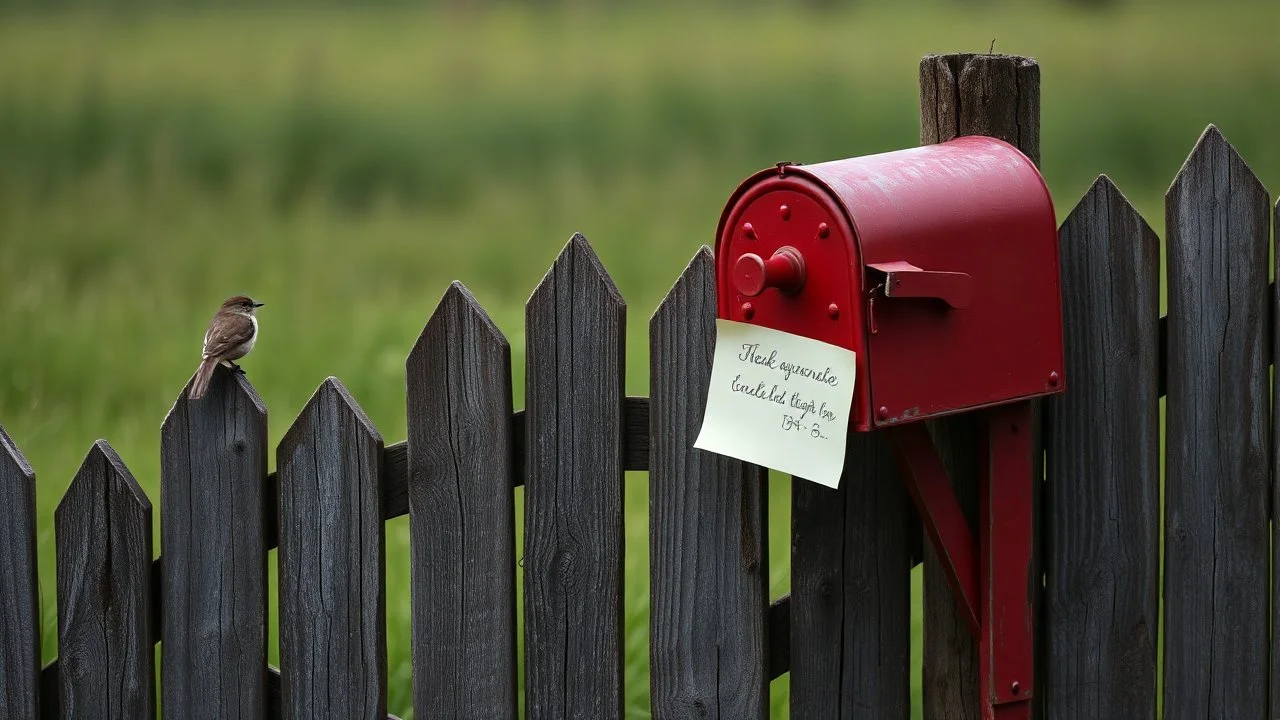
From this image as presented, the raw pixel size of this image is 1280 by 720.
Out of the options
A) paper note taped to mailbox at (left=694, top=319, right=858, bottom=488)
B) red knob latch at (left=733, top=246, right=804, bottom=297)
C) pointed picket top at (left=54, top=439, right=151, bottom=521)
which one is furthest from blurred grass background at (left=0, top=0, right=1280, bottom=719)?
red knob latch at (left=733, top=246, right=804, bottom=297)

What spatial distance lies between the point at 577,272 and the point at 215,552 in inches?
33.6

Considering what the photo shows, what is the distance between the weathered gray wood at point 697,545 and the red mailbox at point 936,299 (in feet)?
0.63

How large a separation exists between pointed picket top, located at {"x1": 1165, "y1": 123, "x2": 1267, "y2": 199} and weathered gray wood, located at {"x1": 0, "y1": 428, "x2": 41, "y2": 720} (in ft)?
7.09

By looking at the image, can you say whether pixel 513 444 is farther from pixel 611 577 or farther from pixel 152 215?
pixel 152 215

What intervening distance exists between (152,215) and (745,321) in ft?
14.5

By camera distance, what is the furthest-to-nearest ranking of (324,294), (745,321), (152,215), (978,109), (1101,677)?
(152,215)
(324,294)
(1101,677)
(978,109)
(745,321)

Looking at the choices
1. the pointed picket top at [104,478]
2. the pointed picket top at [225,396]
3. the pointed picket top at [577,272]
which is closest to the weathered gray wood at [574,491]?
the pointed picket top at [577,272]

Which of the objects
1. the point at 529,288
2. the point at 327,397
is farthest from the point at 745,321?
the point at 529,288

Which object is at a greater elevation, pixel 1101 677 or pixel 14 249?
pixel 14 249

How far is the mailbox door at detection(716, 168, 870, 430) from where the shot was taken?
5.82ft

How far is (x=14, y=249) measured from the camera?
5.30 m

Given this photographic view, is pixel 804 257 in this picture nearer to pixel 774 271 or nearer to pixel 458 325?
pixel 774 271

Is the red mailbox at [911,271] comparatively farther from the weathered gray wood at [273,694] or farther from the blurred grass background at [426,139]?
the blurred grass background at [426,139]

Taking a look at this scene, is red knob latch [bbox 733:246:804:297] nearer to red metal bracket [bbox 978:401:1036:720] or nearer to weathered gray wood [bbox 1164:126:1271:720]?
red metal bracket [bbox 978:401:1036:720]
